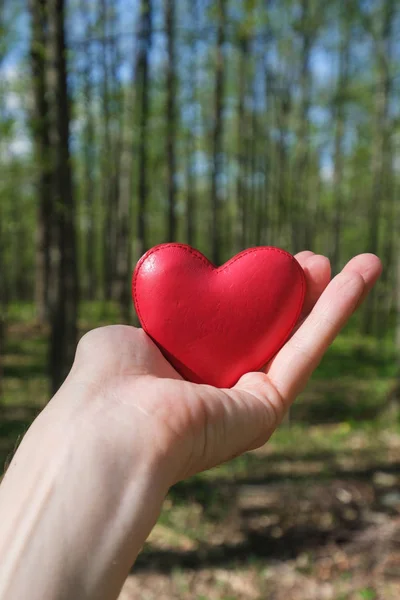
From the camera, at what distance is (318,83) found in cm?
1570

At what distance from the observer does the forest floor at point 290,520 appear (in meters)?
3.34

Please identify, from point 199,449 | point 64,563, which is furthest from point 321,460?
point 64,563

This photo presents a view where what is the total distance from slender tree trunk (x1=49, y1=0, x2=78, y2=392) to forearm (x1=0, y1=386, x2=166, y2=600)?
104 inches

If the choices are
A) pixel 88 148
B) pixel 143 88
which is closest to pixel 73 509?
pixel 143 88

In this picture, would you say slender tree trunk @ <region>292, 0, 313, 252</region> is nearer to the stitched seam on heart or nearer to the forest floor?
the forest floor

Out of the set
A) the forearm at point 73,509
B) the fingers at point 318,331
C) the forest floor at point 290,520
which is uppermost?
the fingers at point 318,331

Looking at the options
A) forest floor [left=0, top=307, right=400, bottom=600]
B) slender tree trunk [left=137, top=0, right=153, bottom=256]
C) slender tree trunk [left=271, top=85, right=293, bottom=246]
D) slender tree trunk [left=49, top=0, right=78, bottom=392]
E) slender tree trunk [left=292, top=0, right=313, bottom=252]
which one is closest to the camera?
forest floor [left=0, top=307, right=400, bottom=600]

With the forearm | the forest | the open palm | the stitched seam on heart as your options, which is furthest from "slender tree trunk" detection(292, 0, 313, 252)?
the forearm

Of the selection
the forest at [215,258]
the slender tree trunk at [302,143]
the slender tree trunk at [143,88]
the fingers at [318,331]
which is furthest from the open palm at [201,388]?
the slender tree trunk at [302,143]

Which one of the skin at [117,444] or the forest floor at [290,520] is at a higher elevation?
the skin at [117,444]

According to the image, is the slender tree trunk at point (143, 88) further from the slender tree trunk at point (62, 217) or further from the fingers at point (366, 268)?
the fingers at point (366, 268)

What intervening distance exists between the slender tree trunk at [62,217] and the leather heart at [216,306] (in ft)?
7.10

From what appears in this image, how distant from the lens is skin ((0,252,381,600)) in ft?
3.67

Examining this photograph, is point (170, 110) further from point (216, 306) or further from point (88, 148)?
point (88, 148)
